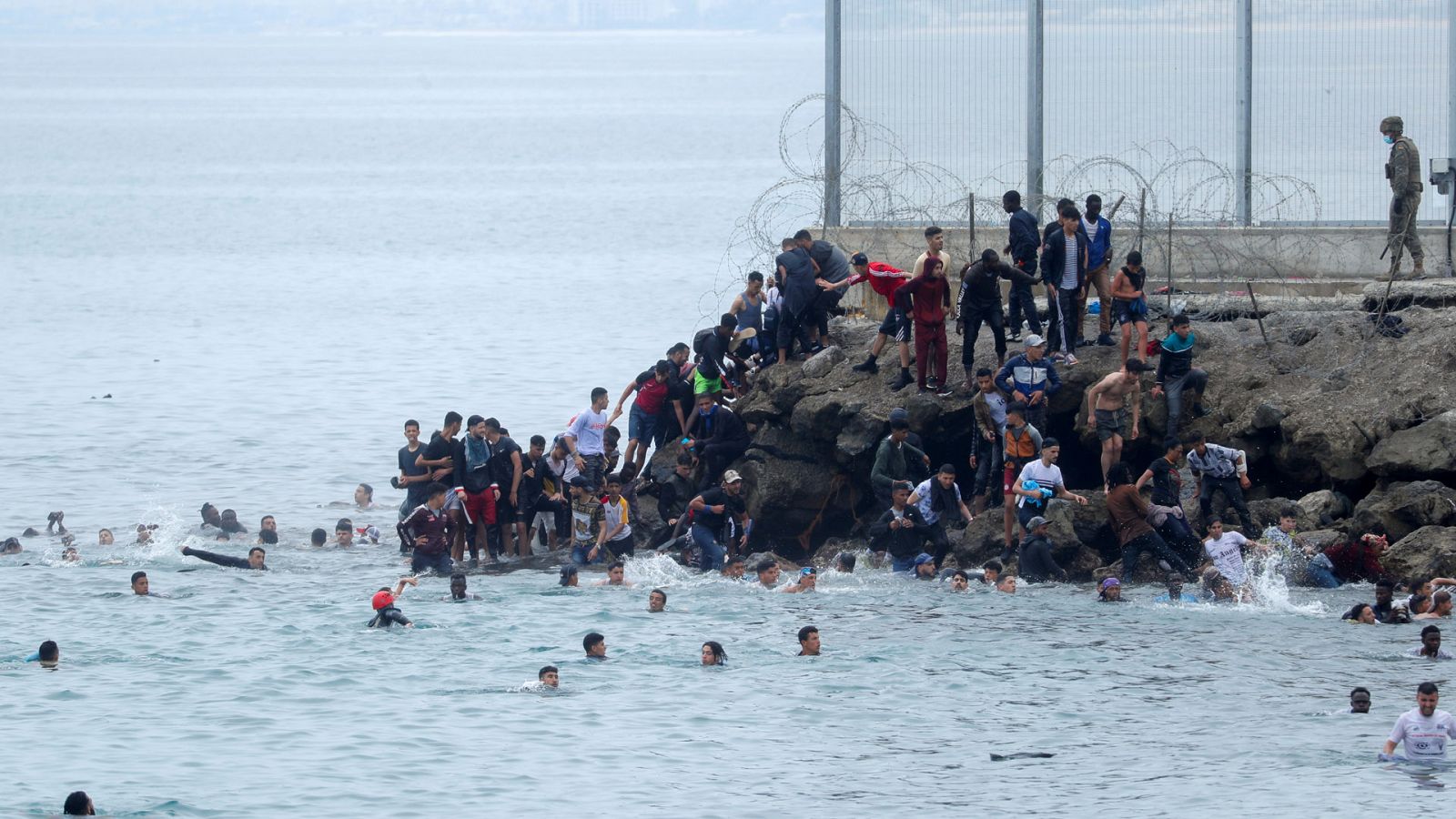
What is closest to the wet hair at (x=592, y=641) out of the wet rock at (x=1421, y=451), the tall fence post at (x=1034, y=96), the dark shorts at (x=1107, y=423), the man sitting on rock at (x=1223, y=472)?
the dark shorts at (x=1107, y=423)

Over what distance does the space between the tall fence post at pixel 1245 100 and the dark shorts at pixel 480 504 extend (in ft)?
36.5

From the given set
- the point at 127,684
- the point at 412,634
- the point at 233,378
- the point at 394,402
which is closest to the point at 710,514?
the point at 412,634

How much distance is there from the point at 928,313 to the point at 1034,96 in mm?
5757

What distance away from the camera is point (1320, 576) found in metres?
21.3

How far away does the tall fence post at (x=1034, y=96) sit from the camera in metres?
27.5

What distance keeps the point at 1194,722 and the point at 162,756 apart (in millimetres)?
9678

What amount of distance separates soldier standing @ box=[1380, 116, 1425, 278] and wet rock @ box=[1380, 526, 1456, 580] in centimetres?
437

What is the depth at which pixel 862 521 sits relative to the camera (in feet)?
82.0

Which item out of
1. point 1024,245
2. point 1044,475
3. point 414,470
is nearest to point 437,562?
point 414,470

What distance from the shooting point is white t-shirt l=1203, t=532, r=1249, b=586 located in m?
21.2

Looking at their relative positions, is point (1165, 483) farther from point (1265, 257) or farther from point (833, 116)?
point (833, 116)

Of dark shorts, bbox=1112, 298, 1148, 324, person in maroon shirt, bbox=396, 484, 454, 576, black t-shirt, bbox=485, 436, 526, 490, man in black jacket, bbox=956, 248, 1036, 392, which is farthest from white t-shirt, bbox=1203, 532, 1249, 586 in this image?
person in maroon shirt, bbox=396, 484, 454, 576

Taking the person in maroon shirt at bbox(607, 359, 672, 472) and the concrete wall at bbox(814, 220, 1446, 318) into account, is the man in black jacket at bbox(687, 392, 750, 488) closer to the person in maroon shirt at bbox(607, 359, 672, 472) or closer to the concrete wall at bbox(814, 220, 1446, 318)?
the person in maroon shirt at bbox(607, 359, 672, 472)

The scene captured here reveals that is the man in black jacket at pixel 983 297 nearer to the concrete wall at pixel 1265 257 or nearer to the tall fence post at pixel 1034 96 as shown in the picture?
the concrete wall at pixel 1265 257
